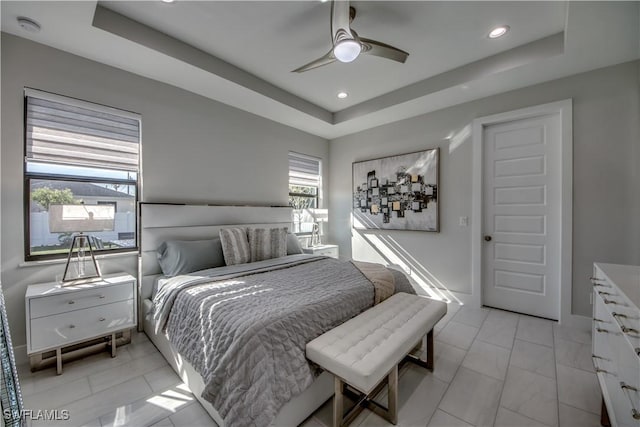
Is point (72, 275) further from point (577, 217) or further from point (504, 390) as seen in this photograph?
point (577, 217)

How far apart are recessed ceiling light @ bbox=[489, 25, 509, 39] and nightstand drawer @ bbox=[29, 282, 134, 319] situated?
397cm

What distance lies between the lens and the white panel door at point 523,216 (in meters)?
2.89

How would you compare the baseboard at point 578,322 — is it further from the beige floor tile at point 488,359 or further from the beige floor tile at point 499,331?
the beige floor tile at point 488,359

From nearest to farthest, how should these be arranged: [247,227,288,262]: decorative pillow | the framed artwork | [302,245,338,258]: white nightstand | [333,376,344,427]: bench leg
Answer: [333,376,344,427]: bench leg < [247,227,288,262]: decorative pillow < the framed artwork < [302,245,338,258]: white nightstand

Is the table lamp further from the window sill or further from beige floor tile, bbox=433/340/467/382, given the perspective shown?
beige floor tile, bbox=433/340/467/382

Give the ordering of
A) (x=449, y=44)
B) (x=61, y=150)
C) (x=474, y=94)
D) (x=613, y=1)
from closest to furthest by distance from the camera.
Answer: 1. (x=613, y=1)
2. (x=61, y=150)
3. (x=449, y=44)
4. (x=474, y=94)

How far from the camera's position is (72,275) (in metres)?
2.26

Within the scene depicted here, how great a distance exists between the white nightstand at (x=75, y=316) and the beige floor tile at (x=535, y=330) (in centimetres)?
373

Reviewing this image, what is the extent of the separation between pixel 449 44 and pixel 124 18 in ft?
9.51

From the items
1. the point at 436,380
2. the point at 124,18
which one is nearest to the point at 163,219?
the point at 124,18

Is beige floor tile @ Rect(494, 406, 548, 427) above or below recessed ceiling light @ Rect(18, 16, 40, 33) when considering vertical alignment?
below

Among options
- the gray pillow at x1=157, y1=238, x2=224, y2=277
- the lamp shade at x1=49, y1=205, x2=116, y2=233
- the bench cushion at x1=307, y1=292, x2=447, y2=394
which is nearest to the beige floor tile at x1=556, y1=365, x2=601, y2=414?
the bench cushion at x1=307, y1=292, x2=447, y2=394

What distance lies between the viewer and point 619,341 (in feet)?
3.96

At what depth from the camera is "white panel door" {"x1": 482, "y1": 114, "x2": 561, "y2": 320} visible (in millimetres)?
2891
